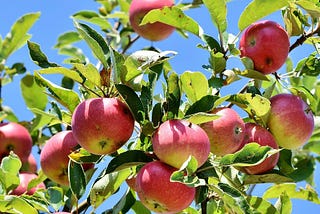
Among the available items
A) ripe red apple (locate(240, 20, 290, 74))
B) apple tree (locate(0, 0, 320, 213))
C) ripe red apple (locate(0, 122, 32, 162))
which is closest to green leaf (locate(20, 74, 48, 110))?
ripe red apple (locate(0, 122, 32, 162))

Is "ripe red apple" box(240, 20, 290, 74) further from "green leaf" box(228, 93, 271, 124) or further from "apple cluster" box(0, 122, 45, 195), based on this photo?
"apple cluster" box(0, 122, 45, 195)

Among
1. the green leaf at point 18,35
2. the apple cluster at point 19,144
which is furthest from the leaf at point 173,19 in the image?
the green leaf at point 18,35

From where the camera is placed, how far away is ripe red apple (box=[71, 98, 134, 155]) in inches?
59.3

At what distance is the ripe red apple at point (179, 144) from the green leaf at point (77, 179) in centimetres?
30

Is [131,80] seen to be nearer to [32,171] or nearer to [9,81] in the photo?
[32,171]

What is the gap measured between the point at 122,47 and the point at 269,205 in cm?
148

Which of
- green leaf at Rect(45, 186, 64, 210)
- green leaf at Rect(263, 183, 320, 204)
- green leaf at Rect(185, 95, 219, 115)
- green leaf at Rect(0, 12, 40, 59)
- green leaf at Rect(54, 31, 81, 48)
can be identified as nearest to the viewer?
green leaf at Rect(185, 95, 219, 115)

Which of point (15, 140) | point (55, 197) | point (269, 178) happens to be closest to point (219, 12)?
point (269, 178)

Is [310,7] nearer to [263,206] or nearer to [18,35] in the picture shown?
[263,206]

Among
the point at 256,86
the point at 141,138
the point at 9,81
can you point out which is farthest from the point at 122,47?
the point at 141,138

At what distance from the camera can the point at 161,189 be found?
1467 millimetres

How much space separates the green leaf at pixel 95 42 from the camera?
153 centimetres

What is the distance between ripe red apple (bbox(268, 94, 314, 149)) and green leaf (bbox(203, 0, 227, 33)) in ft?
0.88

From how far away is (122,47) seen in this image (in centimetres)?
310
